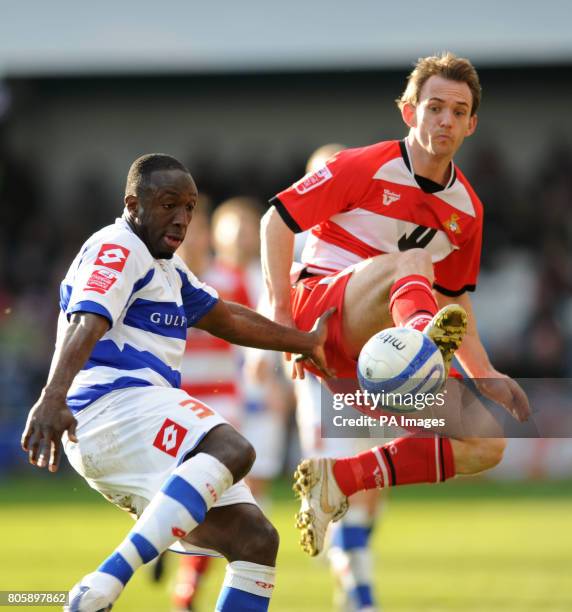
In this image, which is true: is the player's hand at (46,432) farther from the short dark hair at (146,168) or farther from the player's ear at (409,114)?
the player's ear at (409,114)

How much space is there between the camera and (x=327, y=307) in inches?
A: 214

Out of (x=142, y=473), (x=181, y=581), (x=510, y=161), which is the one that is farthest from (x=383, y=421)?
(x=510, y=161)

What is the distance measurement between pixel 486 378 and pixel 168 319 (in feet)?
5.13

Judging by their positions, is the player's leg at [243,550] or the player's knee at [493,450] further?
the player's knee at [493,450]

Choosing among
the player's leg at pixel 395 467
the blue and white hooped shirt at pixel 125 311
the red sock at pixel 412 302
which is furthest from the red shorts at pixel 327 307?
the blue and white hooped shirt at pixel 125 311

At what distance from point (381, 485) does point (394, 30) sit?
42.2ft

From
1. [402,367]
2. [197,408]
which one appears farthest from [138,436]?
[402,367]

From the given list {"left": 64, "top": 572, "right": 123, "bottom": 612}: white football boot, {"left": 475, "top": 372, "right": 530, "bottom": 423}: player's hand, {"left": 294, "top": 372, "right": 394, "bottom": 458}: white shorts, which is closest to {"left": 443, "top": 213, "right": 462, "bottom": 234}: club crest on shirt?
{"left": 475, "top": 372, "right": 530, "bottom": 423}: player's hand

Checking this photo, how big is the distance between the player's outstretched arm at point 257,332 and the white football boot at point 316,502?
1.65ft

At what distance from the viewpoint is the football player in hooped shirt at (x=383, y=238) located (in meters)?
5.35

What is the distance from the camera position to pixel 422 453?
5410 millimetres

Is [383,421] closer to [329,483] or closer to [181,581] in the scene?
[329,483]

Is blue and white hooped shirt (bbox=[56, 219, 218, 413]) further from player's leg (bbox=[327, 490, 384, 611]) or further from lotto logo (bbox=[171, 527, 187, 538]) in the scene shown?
player's leg (bbox=[327, 490, 384, 611])

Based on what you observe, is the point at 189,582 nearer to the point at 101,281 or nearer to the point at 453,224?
the point at 453,224
